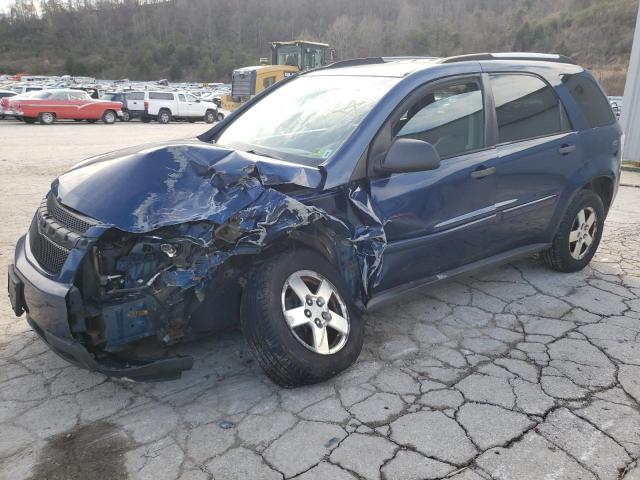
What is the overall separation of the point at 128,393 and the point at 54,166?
9341 millimetres

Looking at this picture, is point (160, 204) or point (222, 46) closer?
point (160, 204)

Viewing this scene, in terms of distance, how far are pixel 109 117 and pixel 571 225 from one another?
24101 mm

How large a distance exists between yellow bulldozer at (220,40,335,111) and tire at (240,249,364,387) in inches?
876

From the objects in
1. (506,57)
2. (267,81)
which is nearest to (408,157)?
(506,57)

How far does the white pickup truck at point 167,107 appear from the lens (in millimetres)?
26391

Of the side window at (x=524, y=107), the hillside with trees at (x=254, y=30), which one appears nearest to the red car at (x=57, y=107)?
the side window at (x=524, y=107)

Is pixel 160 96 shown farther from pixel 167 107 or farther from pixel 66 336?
pixel 66 336

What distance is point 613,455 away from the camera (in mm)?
2396

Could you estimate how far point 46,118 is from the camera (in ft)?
74.4

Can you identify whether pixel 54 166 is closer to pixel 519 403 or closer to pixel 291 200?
pixel 291 200

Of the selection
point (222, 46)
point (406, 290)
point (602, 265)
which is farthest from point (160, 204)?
point (222, 46)

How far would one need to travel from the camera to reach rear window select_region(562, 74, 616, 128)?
4.45 m

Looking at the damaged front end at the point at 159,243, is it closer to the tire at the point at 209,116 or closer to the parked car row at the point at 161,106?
the parked car row at the point at 161,106

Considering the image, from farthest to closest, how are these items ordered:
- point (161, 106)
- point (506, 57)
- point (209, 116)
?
point (209, 116) → point (161, 106) → point (506, 57)
